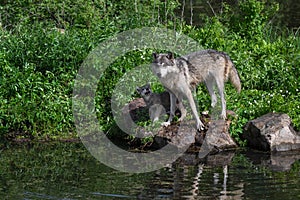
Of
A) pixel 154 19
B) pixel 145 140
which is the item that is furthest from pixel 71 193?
pixel 154 19

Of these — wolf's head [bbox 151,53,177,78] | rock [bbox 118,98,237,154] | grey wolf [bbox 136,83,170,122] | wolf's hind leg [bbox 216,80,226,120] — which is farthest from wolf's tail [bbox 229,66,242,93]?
wolf's head [bbox 151,53,177,78]

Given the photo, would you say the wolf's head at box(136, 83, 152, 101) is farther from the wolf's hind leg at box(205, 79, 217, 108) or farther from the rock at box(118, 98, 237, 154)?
the wolf's hind leg at box(205, 79, 217, 108)

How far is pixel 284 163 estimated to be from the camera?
8.84 metres

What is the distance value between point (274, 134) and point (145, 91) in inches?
84.6

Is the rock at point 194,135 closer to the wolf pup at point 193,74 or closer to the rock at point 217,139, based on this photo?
the rock at point 217,139

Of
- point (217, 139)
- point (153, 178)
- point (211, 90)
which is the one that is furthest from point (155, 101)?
point (153, 178)

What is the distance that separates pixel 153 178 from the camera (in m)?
8.13

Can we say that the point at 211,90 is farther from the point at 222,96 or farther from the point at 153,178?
the point at 153,178

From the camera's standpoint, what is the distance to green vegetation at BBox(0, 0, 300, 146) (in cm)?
1075

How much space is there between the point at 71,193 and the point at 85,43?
4.78m

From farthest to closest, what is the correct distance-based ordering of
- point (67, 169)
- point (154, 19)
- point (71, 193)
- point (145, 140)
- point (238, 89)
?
point (154, 19) → point (238, 89) → point (145, 140) → point (67, 169) → point (71, 193)

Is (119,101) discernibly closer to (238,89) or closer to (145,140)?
(145,140)

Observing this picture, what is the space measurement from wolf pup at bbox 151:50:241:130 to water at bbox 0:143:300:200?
3.33 ft

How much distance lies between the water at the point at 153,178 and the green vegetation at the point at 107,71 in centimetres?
100
